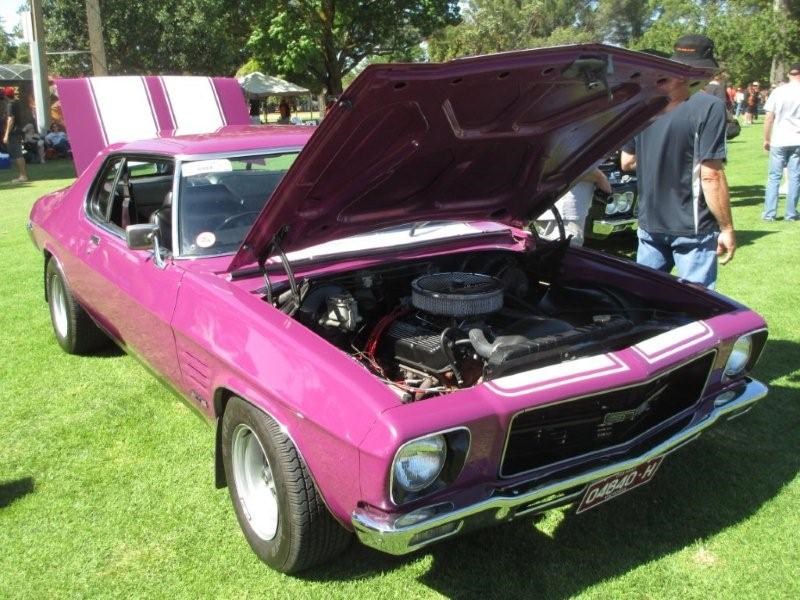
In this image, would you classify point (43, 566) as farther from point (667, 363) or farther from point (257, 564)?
point (667, 363)

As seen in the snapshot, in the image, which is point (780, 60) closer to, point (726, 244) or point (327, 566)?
point (726, 244)

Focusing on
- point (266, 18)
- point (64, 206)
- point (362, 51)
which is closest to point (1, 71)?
point (266, 18)

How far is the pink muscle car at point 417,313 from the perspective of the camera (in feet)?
7.20

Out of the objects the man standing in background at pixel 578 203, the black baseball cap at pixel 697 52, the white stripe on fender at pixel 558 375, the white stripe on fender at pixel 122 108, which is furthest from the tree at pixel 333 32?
the white stripe on fender at pixel 558 375

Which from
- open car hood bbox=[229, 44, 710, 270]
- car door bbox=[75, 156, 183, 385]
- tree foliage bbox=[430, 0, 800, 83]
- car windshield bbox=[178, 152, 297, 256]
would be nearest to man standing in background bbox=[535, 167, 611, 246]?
open car hood bbox=[229, 44, 710, 270]

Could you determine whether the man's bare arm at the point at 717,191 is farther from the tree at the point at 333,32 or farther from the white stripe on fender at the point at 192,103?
the tree at the point at 333,32

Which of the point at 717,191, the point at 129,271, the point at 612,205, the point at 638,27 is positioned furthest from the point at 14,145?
the point at 638,27

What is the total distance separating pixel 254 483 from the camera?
9.11 ft

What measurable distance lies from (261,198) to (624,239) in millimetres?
5436

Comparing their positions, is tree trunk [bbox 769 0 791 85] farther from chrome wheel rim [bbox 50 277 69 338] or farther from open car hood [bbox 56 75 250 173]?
chrome wheel rim [bbox 50 277 69 338]

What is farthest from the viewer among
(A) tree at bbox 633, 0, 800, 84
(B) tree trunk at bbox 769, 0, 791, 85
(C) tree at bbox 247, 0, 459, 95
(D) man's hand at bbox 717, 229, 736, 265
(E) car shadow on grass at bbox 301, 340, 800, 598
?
(A) tree at bbox 633, 0, 800, 84

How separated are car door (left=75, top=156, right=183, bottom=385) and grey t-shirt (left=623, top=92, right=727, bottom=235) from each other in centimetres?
254

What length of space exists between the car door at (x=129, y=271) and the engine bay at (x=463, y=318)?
2.13ft

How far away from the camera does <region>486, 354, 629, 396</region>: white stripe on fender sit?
2.23 meters
